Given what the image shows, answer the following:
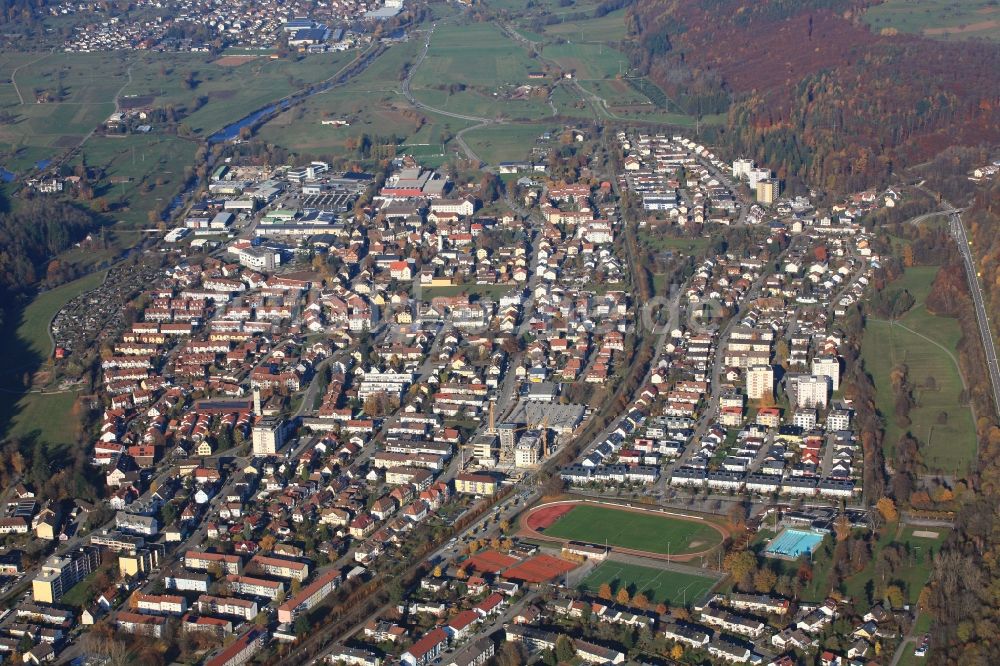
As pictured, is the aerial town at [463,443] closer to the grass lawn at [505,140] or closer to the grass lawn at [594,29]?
the grass lawn at [505,140]

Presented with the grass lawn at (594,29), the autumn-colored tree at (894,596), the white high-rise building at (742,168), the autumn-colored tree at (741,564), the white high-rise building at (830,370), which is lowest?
the autumn-colored tree at (894,596)

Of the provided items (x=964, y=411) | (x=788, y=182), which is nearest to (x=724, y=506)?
(x=964, y=411)

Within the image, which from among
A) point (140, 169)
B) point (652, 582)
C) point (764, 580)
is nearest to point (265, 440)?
point (652, 582)

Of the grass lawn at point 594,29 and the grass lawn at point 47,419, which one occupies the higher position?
the grass lawn at point 594,29

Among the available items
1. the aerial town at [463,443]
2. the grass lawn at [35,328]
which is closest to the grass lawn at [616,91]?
the aerial town at [463,443]

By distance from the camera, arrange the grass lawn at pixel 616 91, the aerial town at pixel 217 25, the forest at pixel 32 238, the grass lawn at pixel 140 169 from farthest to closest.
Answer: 1. the aerial town at pixel 217 25
2. the grass lawn at pixel 616 91
3. the grass lawn at pixel 140 169
4. the forest at pixel 32 238
